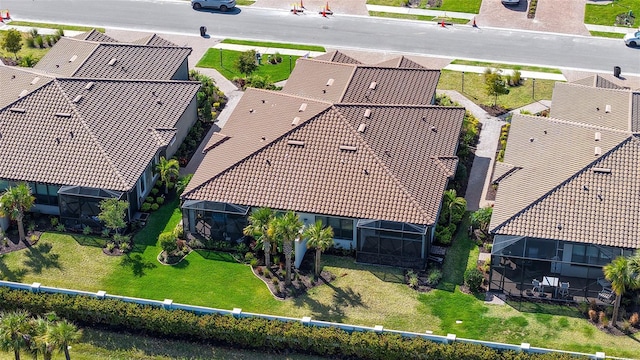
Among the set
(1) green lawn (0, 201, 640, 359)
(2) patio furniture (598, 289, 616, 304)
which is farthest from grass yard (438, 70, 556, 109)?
(2) patio furniture (598, 289, 616, 304)

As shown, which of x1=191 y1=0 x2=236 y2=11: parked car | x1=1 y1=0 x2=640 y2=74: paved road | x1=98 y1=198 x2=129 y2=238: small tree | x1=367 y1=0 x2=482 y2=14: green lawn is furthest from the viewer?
x1=191 y1=0 x2=236 y2=11: parked car

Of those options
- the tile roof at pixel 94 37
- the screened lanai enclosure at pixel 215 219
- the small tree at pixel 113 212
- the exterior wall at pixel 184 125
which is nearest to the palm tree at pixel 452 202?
the screened lanai enclosure at pixel 215 219

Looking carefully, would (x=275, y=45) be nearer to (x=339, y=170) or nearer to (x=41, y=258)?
(x=339, y=170)

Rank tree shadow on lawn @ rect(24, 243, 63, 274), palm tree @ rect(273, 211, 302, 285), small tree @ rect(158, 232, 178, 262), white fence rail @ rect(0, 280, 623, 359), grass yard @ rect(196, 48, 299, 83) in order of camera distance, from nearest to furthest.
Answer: white fence rail @ rect(0, 280, 623, 359), palm tree @ rect(273, 211, 302, 285), tree shadow on lawn @ rect(24, 243, 63, 274), small tree @ rect(158, 232, 178, 262), grass yard @ rect(196, 48, 299, 83)

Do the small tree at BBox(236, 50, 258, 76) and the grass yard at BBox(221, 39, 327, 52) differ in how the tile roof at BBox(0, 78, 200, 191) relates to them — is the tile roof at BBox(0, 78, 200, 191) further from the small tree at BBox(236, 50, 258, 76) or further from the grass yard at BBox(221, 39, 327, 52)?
the grass yard at BBox(221, 39, 327, 52)

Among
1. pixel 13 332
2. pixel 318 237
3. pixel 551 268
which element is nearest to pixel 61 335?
pixel 13 332
